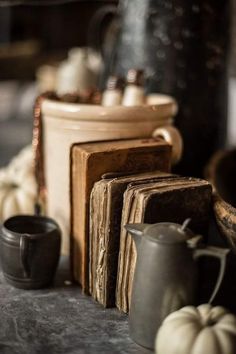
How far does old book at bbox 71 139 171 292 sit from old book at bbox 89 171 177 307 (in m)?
0.02

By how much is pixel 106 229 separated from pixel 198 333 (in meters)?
0.26

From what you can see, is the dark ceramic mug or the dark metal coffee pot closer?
the dark metal coffee pot

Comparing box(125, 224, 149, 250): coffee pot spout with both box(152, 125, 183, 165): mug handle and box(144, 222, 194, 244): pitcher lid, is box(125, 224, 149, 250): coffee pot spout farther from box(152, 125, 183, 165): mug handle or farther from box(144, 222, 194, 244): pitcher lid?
box(152, 125, 183, 165): mug handle

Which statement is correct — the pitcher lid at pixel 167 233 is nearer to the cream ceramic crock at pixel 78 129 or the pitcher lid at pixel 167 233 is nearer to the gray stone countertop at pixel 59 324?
the gray stone countertop at pixel 59 324

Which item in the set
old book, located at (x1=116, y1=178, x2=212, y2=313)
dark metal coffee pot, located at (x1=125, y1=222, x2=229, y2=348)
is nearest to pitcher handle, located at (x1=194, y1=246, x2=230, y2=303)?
dark metal coffee pot, located at (x1=125, y1=222, x2=229, y2=348)

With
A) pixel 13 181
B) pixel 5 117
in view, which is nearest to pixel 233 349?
pixel 13 181

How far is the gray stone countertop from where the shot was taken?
890 mm

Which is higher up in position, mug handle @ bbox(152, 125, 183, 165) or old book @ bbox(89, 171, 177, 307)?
mug handle @ bbox(152, 125, 183, 165)

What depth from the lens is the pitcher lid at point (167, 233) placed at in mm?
833

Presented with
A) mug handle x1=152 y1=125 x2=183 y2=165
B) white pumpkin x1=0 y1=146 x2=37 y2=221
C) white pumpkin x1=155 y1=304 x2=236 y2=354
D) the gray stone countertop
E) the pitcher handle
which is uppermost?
mug handle x1=152 y1=125 x2=183 y2=165

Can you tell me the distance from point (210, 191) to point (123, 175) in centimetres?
16

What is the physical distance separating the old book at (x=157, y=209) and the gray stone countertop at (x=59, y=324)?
56 mm

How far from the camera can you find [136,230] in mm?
873

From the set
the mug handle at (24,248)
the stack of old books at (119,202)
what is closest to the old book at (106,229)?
the stack of old books at (119,202)
